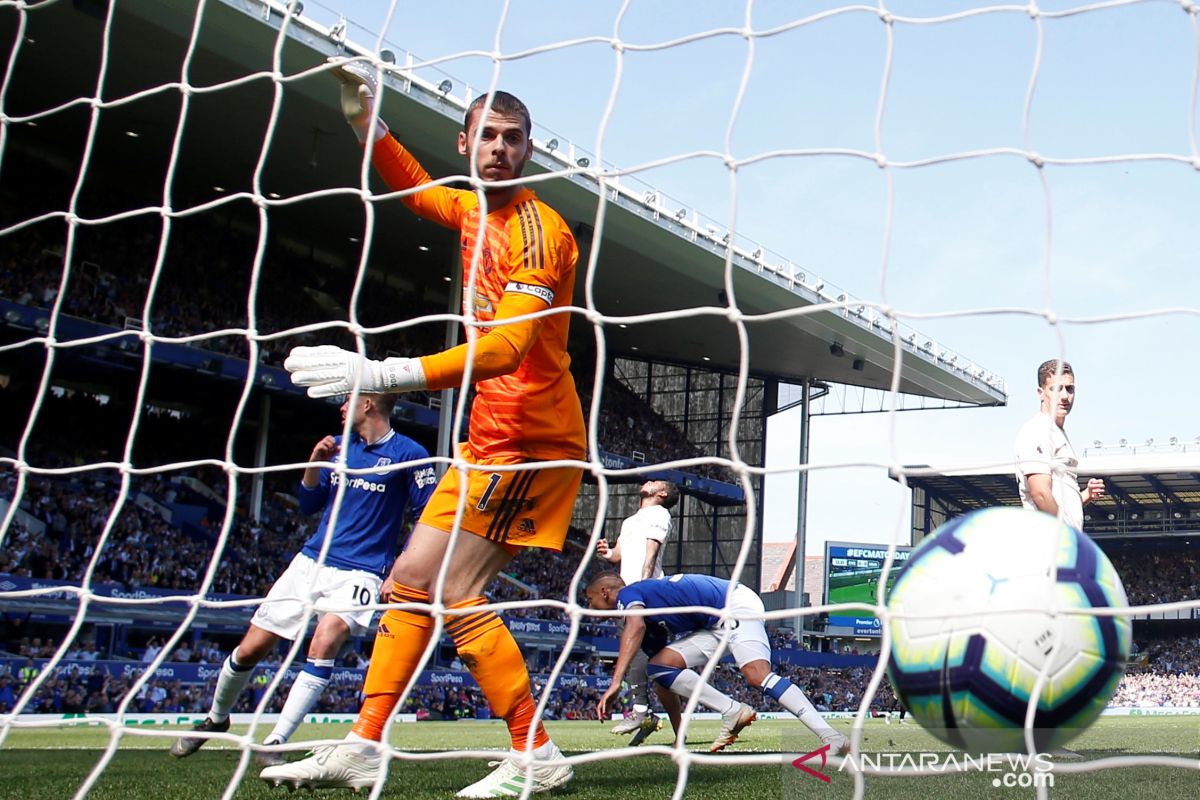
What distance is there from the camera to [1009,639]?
2.56 metres

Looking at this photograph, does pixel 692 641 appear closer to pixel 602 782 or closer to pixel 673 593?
pixel 673 593

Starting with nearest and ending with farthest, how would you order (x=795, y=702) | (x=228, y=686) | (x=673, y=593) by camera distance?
(x=228, y=686) < (x=795, y=702) < (x=673, y=593)

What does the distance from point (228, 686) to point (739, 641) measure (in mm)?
2434

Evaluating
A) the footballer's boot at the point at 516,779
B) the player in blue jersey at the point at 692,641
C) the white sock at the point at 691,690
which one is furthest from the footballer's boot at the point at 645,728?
the footballer's boot at the point at 516,779

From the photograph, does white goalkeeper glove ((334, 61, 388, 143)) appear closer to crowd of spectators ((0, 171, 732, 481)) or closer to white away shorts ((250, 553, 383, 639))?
white away shorts ((250, 553, 383, 639))

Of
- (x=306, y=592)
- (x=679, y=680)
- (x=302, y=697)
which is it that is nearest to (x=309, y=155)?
(x=679, y=680)

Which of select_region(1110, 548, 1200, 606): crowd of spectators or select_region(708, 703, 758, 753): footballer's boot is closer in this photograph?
select_region(708, 703, 758, 753): footballer's boot

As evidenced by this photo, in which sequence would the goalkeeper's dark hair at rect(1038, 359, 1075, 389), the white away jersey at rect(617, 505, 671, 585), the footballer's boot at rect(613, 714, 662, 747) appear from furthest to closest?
1. the footballer's boot at rect(613, 714, 662, 747)
2. the white away jersey at rect(617, 505, 671, 585)
3. the goalkeeper's dark hair at rect(1038, 359, 1075, 389)

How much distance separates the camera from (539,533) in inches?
134

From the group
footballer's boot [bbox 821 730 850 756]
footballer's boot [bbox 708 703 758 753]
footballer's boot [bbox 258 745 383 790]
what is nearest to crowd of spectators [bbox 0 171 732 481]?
footballer's boot [bbox 708 703 758 753]

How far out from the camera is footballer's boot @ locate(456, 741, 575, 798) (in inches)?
132

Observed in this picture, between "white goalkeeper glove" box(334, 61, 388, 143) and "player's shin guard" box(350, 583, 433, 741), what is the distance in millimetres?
1545

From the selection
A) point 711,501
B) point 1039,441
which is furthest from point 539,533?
point 711,501

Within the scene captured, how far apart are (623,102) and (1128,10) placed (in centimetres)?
142
